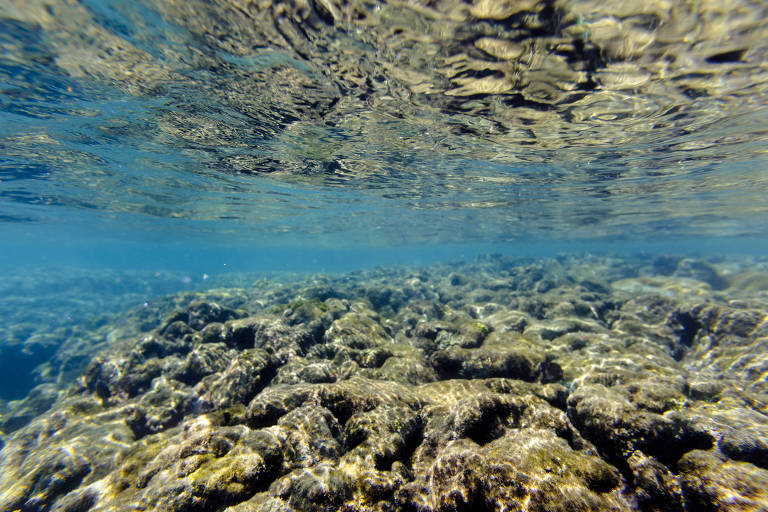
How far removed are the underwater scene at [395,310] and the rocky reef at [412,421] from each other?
40mm

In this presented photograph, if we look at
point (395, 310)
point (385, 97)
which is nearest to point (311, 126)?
point (385, 97)

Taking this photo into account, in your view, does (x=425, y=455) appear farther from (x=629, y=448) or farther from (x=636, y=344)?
(x=636, y=344)

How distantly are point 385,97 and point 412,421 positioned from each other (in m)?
8.11

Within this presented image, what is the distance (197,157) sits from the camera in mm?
14359

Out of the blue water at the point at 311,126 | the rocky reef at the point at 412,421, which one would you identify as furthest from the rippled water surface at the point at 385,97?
the rocky reef at the point at 412,421

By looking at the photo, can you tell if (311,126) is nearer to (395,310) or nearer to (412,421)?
(395,310)

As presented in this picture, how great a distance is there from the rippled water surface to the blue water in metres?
0.07

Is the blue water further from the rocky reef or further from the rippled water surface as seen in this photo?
the rocky reef

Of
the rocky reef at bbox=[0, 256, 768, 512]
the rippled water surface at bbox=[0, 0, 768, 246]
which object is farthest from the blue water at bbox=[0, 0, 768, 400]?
the rocky reef at bbox=[0, 256, 768, 512]

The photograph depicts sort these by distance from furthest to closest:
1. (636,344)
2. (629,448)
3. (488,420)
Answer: (636,344)
(488,420)
(629,448)

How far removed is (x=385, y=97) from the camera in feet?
29.8

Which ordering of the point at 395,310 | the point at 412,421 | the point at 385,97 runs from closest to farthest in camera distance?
the point at 412,421
the point at 385,97
the point at 395,310

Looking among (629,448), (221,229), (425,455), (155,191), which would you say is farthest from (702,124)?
(221,229)

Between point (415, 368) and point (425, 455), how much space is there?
309 centimetres
